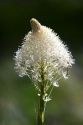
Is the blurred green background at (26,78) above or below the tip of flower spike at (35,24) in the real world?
above

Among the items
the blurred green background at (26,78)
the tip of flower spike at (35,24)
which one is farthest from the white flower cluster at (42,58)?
the blurred green background at (26,78)

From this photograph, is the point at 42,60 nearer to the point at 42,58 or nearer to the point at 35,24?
the point at 42,58

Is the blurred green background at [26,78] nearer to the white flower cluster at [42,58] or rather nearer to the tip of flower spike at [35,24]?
the white flower cluster at [42,58]

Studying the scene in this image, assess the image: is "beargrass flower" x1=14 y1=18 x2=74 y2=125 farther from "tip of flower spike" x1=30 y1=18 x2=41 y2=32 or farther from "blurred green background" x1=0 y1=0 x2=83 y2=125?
"blurred green background" x1=0 y1=0 x2=83 y2=125

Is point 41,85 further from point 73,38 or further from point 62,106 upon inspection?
point 73,38

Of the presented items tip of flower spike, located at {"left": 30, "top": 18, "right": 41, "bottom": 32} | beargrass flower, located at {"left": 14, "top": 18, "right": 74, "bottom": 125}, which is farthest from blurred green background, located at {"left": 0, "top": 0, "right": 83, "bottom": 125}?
tip of flower spike, located at {"left": 30, "top": 18, "right": 41, "bottom": 32}

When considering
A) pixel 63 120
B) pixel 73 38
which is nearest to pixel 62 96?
pixel 63 120

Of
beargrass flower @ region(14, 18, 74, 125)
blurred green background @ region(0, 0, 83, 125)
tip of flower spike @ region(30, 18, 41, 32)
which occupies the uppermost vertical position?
blurred green background @ region(0, 0, 83, 125)
